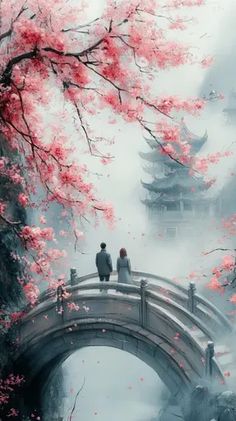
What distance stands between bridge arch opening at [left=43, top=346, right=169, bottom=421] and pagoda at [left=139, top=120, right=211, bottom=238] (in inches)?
402

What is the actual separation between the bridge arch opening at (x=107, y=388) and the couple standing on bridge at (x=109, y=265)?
9.01 meters

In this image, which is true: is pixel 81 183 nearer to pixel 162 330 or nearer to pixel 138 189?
pixel 162 330

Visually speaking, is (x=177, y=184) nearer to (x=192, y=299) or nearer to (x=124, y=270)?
(x=124, y=270)

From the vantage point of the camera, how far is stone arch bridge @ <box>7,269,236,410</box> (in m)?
13.6

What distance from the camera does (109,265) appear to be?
1544 centimetres

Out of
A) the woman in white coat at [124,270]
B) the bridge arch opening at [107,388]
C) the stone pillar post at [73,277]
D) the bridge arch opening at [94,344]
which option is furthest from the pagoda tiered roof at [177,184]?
the woman in white coat at [124,270]

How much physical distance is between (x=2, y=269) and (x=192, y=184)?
18.6 meters

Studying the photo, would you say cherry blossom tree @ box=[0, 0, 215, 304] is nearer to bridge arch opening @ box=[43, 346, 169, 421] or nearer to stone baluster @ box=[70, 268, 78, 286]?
stone baluster @ box=[70, 268, 78, 286]

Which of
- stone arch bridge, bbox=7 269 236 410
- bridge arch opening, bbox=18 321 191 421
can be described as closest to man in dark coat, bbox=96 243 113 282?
stone arch bridge, bbox=7 269 236 410

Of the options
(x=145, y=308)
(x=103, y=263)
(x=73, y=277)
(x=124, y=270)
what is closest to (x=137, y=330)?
(x=145, y=308)

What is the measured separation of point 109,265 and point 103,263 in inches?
8.5

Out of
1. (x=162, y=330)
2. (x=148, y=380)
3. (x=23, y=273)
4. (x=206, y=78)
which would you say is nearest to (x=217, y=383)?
(x=162, y=330)

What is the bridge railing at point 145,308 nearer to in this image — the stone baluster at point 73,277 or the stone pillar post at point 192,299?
the stone pillar post at point 192,299

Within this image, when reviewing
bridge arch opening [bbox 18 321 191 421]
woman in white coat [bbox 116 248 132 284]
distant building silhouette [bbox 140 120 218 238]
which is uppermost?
distant building silhouette [bbox 140 120 218 238]
